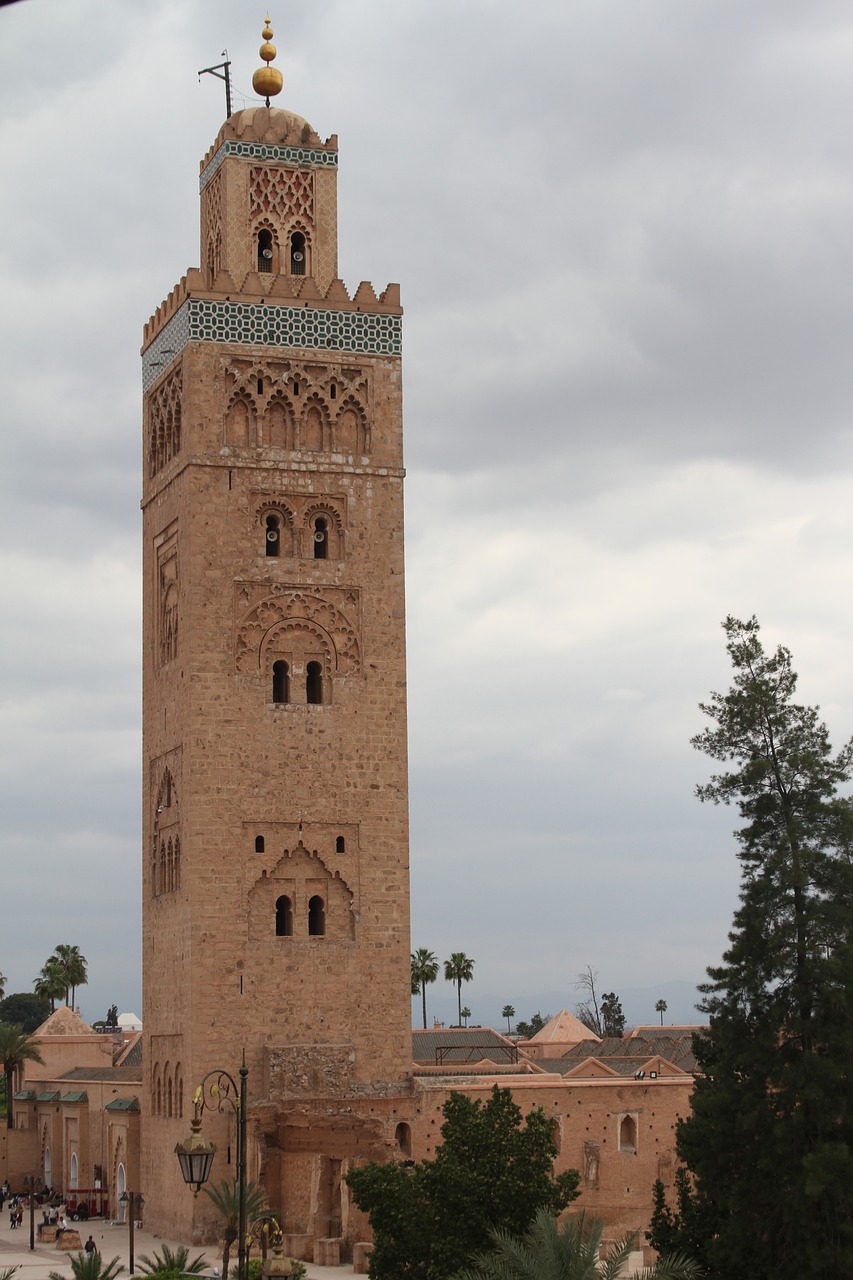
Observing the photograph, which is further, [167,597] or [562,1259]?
[167,597]

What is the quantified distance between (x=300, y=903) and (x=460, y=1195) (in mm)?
→ 9350

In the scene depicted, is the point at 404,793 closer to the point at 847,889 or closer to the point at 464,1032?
the point at 847,889

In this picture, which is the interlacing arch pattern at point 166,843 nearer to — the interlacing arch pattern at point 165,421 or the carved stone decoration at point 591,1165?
the interlacing arch pattern at point 165,421

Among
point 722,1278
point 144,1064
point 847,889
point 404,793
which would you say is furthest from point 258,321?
point 722,1278

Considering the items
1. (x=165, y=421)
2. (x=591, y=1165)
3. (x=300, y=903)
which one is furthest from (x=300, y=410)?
(x=591, y=1165)

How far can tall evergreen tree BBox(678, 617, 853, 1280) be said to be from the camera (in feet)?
69.3

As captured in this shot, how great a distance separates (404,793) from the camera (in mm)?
31453

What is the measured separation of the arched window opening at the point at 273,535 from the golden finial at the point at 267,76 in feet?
25.7

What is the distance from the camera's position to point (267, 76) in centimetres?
3344

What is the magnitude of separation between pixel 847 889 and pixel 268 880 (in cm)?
1110

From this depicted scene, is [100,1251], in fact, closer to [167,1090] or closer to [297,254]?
[167,1090]

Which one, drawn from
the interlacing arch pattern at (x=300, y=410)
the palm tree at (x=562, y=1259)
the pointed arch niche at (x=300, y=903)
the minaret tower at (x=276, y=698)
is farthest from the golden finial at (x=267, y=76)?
the palm tree at (x=562, y=1259)

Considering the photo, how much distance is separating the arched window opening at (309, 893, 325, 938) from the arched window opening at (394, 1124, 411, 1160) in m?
3.30

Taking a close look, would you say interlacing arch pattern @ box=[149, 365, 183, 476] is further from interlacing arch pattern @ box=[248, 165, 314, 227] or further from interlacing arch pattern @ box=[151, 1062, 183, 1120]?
interlacing arch pattern @ box=[151, 1062, 183, 1120]
